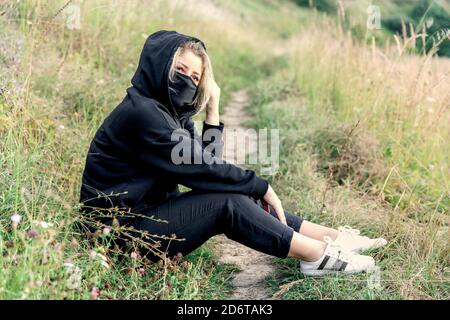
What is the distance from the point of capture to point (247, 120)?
571cm

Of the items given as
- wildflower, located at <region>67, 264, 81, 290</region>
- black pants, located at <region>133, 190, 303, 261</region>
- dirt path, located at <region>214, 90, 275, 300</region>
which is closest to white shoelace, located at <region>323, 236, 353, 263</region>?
black pants, located at <region>133, 190, 303, 261</region>

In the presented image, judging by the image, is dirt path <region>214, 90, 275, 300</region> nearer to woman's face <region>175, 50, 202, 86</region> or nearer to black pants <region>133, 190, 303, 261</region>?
black pants <region>133, 190, 303, 261</region>

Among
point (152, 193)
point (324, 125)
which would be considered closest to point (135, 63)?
point (324, 125)

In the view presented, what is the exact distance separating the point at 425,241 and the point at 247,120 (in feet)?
10.5

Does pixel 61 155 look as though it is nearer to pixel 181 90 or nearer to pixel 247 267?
A: pixel 181 90

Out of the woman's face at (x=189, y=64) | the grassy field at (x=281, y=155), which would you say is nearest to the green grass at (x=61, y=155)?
the grassy field at (x=281, y=155)

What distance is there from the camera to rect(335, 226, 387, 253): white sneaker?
Answer: 2658 mm

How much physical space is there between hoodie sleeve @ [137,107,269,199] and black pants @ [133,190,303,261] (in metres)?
0.05

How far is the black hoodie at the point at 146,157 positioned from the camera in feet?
7.63

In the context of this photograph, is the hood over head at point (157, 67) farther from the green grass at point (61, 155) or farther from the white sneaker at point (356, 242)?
the white sneaker at point (356, 242)

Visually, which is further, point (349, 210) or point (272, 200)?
point (349, 210)

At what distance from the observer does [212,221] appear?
2355 millimetres

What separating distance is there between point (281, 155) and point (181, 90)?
1.86 meters

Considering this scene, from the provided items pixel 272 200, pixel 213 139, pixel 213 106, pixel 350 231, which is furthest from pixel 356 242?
pixel 213 106
